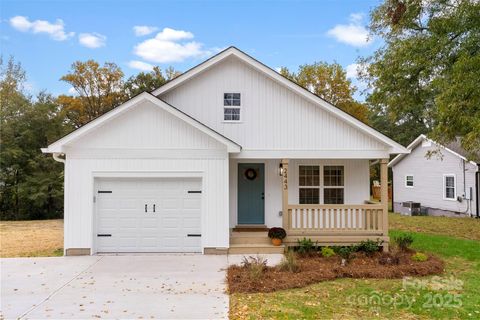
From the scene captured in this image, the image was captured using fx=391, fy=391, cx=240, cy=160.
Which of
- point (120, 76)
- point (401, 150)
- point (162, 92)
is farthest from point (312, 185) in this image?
point (120, 76)

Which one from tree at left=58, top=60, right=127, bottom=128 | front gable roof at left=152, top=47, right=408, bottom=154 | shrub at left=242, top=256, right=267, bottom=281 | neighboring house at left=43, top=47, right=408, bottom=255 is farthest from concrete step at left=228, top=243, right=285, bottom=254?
tree at left=58, top=60, right=127, bottom=128

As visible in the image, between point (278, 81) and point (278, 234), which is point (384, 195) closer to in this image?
point (278, 234)

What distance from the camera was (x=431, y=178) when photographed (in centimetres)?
2458

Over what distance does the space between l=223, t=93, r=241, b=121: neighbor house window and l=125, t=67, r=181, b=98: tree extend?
18563 millimetres

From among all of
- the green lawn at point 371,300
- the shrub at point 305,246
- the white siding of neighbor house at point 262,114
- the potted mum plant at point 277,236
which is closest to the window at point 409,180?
the white siding of neighbor house at point 262,114

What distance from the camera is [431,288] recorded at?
7.77m

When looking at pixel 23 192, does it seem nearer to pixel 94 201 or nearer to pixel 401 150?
pixel 94 201

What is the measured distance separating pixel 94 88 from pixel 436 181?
2739 centimetres

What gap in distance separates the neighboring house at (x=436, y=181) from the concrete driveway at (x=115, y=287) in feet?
50.9

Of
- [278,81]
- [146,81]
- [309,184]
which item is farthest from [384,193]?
[146,81]

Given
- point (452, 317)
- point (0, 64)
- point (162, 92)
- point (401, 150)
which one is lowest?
point (452, 317)

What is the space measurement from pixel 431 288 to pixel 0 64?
31.3 m

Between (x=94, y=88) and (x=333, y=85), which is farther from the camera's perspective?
(x=94, y=88)

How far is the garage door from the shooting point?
11.3 m
